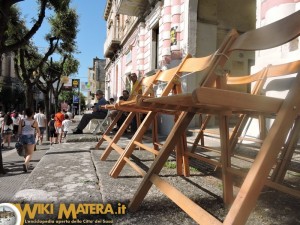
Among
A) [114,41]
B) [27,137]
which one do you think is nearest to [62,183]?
[27,137]

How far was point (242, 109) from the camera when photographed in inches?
62.7

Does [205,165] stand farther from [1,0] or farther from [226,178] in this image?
[1,0]

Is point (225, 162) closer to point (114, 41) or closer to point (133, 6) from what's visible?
point (133, 6)

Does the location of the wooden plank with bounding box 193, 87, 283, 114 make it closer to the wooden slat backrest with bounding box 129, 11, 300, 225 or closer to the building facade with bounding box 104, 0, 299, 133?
the wooden slat backrest with bounding box 129, 11, 300, 225

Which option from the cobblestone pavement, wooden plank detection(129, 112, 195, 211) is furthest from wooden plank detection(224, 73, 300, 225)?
the cobblestone pavement

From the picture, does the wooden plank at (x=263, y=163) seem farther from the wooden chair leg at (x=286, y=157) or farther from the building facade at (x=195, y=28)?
the building facade at (x=195, y=28)

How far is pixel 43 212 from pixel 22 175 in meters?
6.06

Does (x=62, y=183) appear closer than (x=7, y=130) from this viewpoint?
Yes

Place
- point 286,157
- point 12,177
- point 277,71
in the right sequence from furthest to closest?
point 12,177
point 277,71
point 286,157

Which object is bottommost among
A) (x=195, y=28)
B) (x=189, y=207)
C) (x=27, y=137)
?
(x=27, y=137)

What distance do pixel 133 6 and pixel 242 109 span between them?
12.8 metres

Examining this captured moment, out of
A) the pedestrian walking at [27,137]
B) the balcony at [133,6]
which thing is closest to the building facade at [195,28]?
the balcony at [133,6]

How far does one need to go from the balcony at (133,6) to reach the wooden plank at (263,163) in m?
12.2

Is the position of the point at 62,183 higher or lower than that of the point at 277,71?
lower
